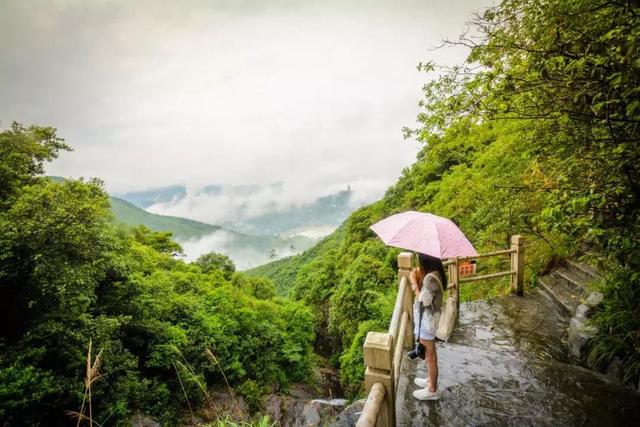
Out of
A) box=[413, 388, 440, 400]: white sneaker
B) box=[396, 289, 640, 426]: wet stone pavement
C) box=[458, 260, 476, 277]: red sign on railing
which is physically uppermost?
box=[458, 260, 476, 277]: red sign on railing

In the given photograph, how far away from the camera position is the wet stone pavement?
3740mm

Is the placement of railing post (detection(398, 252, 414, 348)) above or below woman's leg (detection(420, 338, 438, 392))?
above

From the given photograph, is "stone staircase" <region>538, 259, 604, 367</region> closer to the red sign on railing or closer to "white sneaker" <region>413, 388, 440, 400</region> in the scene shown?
the red sign on railing

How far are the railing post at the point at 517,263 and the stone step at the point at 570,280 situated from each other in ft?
3.16

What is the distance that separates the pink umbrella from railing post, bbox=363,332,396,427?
991 mm

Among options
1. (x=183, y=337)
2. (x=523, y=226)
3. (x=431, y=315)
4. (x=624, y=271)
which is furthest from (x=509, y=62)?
(x=183, y=337)

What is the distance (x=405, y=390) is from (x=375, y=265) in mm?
11411

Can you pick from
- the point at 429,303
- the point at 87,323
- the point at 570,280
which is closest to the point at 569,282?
the point at 570,280

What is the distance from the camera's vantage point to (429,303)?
11.9ft

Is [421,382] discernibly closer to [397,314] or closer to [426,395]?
[426,395]

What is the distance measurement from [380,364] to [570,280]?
7116 mm

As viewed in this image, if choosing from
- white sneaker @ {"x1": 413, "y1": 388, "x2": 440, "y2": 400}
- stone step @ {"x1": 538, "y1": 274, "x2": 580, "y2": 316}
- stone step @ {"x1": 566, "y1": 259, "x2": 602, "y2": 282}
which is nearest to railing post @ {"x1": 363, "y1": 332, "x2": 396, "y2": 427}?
white sneaker @ {"x1": 413, "y1": 388, "x2": 440, "y2": 400}

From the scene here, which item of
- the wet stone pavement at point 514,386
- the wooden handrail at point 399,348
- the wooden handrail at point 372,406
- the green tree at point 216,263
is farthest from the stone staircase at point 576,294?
the green tree at point 216,263

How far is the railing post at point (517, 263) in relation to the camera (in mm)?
7328
